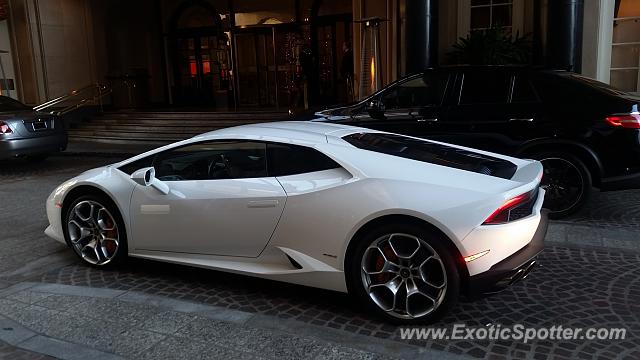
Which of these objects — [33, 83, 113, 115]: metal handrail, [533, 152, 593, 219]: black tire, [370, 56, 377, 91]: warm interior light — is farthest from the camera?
[33, 83, 113, 115]: metal handrail

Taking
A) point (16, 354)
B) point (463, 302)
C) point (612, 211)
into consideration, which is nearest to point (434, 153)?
point (463, 302)

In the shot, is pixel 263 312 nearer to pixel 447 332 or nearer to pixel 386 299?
pixel 386 299

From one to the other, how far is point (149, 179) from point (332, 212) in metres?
1.73

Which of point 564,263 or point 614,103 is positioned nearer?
point 564,263

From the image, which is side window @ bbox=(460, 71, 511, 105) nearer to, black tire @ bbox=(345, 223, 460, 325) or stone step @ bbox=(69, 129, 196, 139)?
black tire @ bbox=(345, 223, 460, 325)

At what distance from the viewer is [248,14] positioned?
63.4 ft

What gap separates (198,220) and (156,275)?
0.94m

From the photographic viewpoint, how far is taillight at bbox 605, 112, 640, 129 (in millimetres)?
6160

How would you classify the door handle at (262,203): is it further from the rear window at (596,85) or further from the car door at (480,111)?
the rear window at (596,85)

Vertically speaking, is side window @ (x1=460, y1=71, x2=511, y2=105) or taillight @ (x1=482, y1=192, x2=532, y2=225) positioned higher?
side window @ (x1=460, y1=71, x2=511, y2=105)

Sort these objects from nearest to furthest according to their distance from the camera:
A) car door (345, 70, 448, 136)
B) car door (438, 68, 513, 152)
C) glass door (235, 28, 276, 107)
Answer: car door (438, 68, 513, 152) → car door (345, 70, 448, 136) → glass door (235, 28, 276, 107)

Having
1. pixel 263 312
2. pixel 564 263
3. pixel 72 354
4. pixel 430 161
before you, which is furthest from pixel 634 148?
pixel 72 354

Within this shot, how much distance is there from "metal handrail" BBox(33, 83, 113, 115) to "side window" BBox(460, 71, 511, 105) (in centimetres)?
1351

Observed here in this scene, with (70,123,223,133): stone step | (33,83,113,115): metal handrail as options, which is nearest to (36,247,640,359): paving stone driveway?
(70,123,223,133): stone step
